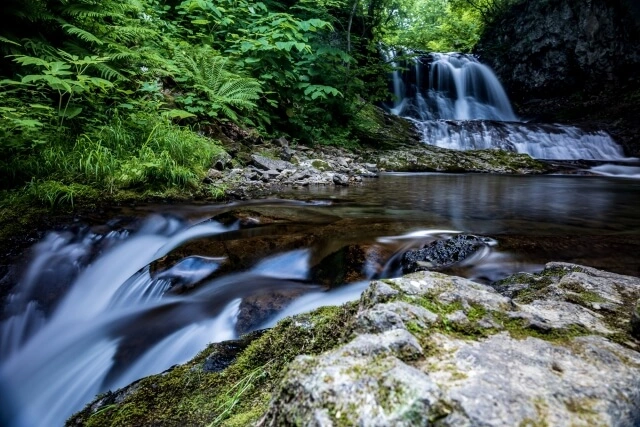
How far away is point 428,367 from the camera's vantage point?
3.05 ft

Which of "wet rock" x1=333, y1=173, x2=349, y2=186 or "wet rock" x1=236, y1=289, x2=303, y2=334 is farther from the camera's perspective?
"wet rock" x1=333, y1=173, x2=349, y2=186

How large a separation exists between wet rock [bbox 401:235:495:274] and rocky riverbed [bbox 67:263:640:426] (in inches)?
42.1

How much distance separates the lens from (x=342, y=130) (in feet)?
32.4

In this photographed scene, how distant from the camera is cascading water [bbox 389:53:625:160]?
1191 centimetres

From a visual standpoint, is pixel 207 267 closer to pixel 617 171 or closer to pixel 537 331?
pixel 537 331

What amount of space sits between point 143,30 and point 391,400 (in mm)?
6096

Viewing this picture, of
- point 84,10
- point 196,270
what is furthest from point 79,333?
point 84,10

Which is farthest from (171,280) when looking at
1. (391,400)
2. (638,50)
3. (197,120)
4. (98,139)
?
(638,50)

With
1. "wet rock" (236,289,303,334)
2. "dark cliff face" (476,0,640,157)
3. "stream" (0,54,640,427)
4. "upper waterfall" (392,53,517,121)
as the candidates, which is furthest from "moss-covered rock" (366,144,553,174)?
"wet rock" (236,289,303,334)

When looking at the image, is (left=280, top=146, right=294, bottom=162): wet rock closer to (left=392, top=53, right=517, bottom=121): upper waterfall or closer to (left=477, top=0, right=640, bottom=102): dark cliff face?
(left=392, top=53, right=517, bottom=121): upper waterfall

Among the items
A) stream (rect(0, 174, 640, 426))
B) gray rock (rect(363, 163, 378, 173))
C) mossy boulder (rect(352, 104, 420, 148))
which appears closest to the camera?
stream (rect(0, 174, 640, 426))

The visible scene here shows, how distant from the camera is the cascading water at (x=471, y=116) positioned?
39.1 feet

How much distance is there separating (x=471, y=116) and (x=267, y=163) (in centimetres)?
1239

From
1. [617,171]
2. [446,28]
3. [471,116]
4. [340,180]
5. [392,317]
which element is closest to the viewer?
[392,317]
